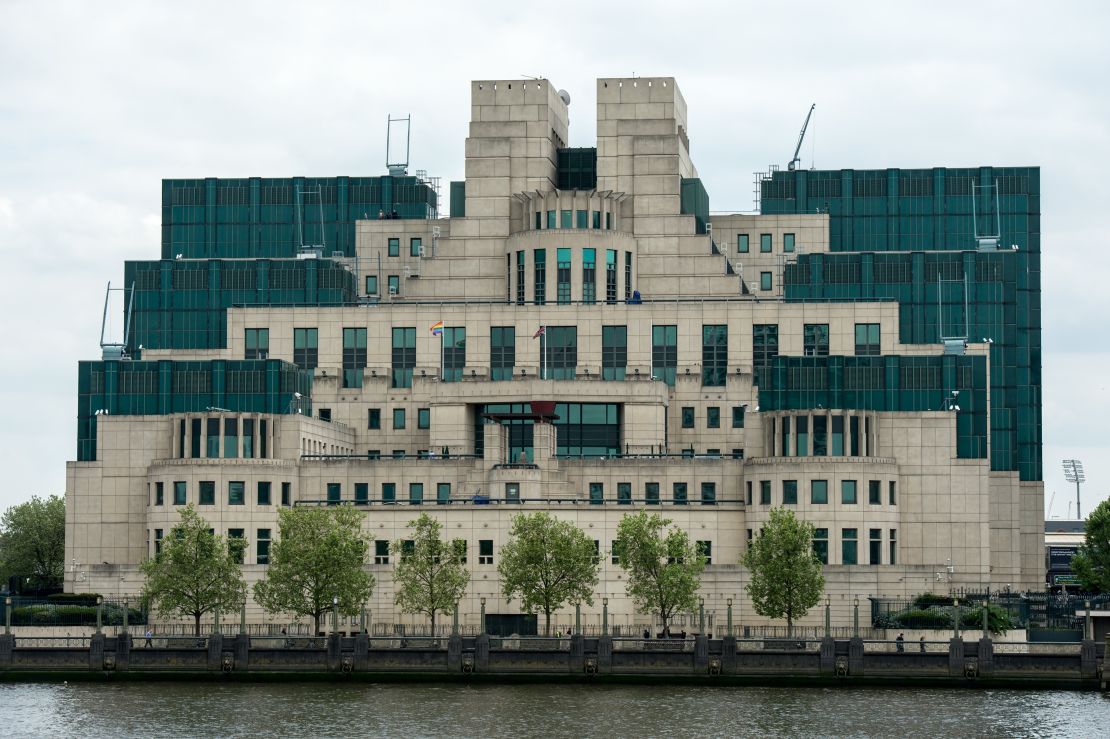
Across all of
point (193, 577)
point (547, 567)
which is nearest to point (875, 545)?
point (547, 567)

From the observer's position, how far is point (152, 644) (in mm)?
164125

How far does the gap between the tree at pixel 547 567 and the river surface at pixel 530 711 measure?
60.0 feet

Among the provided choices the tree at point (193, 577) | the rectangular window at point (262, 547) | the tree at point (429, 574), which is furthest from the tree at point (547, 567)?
the rectangular window at point (262, 547)

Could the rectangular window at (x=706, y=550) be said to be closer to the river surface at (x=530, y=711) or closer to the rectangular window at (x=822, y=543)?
the rectangular window at (x=822, y=543)

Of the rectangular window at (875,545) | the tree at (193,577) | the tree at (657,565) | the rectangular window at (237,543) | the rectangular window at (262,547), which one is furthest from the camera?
the rectangular window at (262,547)

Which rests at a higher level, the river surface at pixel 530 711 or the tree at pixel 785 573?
the tree at pixel 785 573

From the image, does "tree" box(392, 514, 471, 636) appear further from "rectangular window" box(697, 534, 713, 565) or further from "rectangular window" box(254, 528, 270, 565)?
"rectangular window" box(697, 534, 713, 565)

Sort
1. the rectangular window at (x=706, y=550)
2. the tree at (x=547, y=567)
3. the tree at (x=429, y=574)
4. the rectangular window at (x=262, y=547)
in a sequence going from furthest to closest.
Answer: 1. the rectangular window at (x=262, y=547)
2. the rectangular window at (x=706, y=550)
3. the tree at (x=429, y=574)
4. the tree at (x=547, y=567)

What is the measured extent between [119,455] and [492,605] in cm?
3747

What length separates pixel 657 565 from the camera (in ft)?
577

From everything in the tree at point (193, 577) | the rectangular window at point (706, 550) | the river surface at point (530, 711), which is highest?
the rectangular window at point (706, 550)

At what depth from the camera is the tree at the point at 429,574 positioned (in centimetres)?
17525

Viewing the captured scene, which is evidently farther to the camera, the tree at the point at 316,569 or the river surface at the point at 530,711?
the tree at the point at 316,569

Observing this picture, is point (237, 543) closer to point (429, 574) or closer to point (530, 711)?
point (429, 574)
